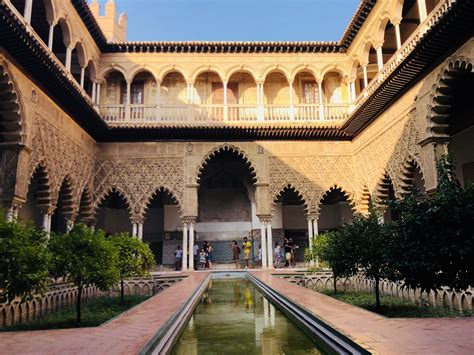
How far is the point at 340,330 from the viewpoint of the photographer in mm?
3900

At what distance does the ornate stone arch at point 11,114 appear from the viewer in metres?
9.30

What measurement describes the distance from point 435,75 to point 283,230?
34.9 feet

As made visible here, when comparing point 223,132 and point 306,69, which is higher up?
point 306,69

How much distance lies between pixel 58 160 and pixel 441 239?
441 inches

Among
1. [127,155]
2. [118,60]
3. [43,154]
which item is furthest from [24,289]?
[118,60]

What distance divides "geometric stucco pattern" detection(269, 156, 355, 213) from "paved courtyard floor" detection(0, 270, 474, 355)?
1088 cm

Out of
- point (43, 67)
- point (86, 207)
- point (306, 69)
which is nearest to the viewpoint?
point (43, 67)

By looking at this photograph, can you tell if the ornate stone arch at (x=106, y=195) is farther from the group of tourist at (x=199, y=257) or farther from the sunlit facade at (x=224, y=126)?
the group of tourist at (x=199, y=257)

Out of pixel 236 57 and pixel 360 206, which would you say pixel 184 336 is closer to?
pixel 360 206

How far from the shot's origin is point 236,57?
16922mm

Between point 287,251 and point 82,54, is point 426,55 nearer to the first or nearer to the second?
point 287,251

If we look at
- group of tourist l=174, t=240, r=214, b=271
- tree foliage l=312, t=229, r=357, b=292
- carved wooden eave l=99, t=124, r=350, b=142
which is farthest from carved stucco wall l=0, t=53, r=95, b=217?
tree foliage l=312, t=229, r=357, b=292

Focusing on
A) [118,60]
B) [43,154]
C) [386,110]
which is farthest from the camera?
[118,60]

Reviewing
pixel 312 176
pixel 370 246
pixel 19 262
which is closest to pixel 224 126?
pixel 312 176
